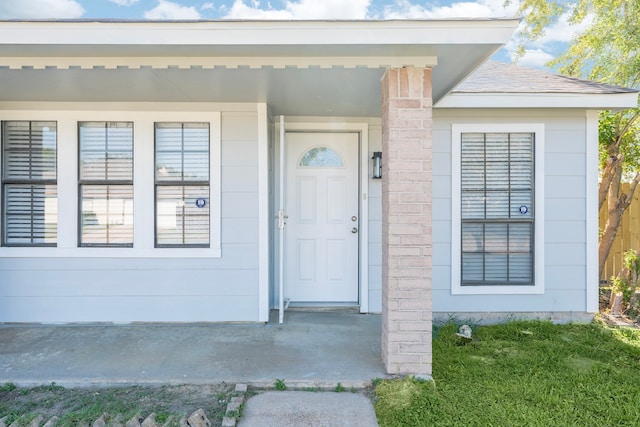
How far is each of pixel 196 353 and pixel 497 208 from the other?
3442 mm

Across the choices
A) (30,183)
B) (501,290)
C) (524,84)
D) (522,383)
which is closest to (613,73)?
(524,84)

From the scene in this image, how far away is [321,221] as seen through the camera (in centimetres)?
500

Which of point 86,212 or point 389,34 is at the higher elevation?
point 389,34

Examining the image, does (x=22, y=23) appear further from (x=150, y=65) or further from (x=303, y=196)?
(x=303, y=196)

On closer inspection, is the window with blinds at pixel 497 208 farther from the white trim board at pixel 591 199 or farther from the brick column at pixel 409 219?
the brick column at pixel 409 219

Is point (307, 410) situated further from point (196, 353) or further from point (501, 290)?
point (501, 290)

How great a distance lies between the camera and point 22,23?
2.73 meters

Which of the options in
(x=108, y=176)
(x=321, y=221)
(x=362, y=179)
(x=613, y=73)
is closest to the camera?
(x=108, y=176)

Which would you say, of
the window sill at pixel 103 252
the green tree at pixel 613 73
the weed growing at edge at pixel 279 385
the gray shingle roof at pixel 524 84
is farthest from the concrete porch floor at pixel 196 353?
the green tree at pixel 613 73

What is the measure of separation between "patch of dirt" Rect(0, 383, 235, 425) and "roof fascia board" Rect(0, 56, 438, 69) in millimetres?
2325

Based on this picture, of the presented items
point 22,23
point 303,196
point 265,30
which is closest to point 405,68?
point 265,30

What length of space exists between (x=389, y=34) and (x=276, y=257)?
3007mm

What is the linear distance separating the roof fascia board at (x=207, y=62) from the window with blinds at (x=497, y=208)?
195cm

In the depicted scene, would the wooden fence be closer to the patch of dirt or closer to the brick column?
the brick column
